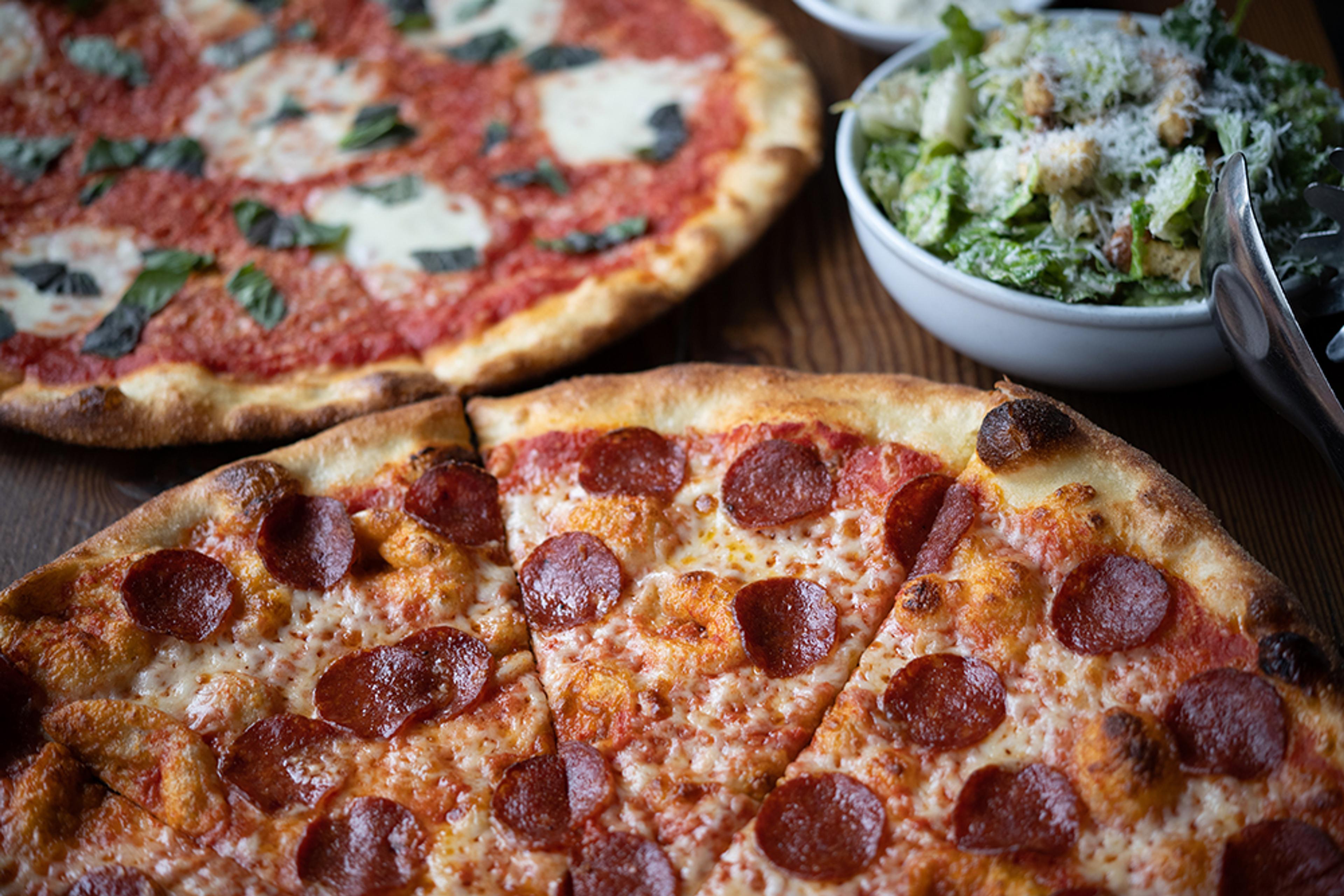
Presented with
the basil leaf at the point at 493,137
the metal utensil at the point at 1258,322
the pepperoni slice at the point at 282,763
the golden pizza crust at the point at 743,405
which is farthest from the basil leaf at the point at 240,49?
the metal utensil at the point at 1258,322

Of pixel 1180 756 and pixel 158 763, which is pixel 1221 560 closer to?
pixel 1180 756

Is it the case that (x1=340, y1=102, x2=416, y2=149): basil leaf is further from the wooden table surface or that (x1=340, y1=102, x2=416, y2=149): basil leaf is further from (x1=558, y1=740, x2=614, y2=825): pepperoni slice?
(x1=558, y1=740, x2=614, y2=825): pepperoni slice

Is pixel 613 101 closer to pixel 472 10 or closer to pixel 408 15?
pixel 472 10

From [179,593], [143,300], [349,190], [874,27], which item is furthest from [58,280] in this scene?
[874,27]

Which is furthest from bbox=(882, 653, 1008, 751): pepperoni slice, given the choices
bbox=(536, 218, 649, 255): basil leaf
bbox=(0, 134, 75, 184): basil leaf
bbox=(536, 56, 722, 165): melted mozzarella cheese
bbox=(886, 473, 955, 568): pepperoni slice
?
bbox=(0, 134, 75, 184): basil leaf

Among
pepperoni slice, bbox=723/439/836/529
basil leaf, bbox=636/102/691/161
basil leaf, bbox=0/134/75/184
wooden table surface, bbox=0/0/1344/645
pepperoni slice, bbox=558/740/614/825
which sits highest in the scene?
basil leaf, bbox=0/134/75/184

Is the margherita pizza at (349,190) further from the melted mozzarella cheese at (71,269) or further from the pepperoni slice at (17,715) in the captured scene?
the pepperoni slice at (17,715)

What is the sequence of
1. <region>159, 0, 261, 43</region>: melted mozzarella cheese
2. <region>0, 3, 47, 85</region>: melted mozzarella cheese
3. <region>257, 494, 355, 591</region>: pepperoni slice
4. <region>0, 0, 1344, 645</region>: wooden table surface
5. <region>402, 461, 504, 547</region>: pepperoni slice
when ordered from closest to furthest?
<region>257, 494, 355, 591</region>: pepperoni slice < <region>402, 461, 504, 547</region>: pepperoni slice < <region>0, 0, 1344, 645</region>: wooden table surface < <region>0, 3, 47, 85</region>: melted mozzarella cheese < <region>159, 0, 261, 43</region>: melted mozzarella cheese
